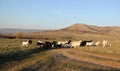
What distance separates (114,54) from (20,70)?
1686 centimetres

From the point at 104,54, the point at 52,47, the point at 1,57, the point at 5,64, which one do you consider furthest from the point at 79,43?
the point at 5,64

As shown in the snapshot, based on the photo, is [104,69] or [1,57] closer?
[104,69]

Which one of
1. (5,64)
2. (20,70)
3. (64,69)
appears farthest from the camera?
(5,64)

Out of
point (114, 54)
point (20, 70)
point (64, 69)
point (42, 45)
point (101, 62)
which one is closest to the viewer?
point (20, 70)

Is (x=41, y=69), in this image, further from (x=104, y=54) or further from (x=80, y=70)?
(x=104, y=54)

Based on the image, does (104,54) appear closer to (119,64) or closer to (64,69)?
(119,64)

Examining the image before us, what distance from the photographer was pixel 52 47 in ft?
147

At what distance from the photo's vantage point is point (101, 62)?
2698cm

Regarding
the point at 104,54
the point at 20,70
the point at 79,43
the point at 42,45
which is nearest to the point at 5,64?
the point at 20,70

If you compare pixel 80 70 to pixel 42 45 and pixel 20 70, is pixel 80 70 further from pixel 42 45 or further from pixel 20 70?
pixel 42 45

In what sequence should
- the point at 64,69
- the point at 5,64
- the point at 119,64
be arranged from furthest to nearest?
the point at 119,64, the point at 5,64, the point at 64,69

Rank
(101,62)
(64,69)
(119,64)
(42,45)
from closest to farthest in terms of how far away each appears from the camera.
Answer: (64,69)
(119,64)
(101,62)
(42,45)

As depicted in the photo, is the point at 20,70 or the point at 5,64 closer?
the point at 20,70

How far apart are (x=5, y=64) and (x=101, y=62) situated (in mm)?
10306
